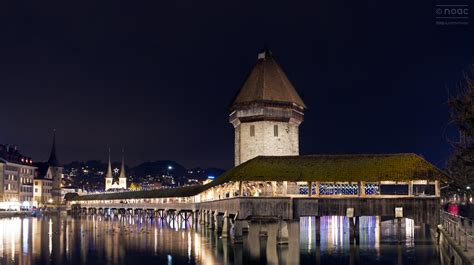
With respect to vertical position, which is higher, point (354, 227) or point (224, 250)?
point (354, 227)

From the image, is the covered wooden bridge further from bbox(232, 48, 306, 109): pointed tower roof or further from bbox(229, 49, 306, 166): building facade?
bbox(232, 48, 306, 109): pointed tower roof

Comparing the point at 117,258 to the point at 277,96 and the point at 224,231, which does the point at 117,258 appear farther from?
the point at 277,96

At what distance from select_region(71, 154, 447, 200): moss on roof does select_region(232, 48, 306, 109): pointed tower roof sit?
62.9 ft

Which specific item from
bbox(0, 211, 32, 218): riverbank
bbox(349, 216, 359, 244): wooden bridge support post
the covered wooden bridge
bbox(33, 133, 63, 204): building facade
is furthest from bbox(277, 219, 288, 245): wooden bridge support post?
bbox(33, 133, 63, 204): building facade

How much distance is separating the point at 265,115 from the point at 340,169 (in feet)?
67.2

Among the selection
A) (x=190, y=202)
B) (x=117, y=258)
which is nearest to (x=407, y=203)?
(x=117, y=258)

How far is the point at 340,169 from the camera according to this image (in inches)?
1634

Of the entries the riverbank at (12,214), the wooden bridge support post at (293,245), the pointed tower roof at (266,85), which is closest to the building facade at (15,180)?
the riverbank at (12,214)

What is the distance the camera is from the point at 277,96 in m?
62.8

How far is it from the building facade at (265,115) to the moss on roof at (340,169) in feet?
54.4

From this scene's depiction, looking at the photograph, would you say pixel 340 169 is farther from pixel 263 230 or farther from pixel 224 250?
pixel 224 250

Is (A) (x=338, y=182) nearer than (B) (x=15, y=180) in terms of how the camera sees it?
Yes

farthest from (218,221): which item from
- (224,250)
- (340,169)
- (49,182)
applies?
(49,182)

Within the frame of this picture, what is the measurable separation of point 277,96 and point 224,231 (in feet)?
65.4
